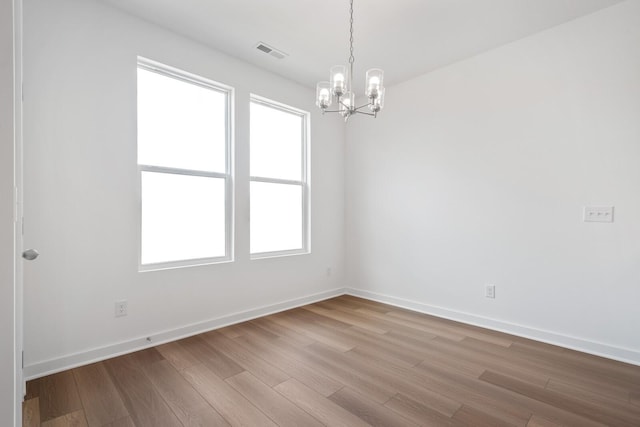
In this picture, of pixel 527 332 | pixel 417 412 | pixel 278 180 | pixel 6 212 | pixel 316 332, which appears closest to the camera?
pixel 6 212

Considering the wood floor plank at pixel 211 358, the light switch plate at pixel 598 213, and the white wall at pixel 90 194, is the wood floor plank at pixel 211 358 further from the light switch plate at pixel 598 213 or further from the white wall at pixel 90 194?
the light switch plate at pixel 598 213

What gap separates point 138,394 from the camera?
72.6 inches

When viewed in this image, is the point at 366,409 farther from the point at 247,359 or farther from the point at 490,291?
the point at 490,291

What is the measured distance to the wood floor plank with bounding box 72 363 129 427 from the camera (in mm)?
1646

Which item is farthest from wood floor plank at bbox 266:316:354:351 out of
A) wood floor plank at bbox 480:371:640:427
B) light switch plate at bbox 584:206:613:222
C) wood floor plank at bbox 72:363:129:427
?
light switch plate at bbox 584:206:613:222

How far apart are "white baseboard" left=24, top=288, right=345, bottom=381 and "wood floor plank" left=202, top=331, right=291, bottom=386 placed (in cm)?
14

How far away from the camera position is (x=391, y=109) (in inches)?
149

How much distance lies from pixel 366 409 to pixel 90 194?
243cm

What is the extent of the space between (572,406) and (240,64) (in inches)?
151

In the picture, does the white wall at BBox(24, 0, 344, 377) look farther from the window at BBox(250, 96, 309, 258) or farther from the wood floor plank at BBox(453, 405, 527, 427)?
the wood floor plank at BBox(453, 405, 527, 427)

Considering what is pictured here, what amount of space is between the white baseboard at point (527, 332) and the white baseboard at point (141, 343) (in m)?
1.34

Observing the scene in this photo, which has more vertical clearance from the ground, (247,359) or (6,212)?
(6,212)

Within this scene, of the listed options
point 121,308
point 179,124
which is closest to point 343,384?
point 121,308

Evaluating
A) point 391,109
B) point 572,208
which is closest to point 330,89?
point 391,109
